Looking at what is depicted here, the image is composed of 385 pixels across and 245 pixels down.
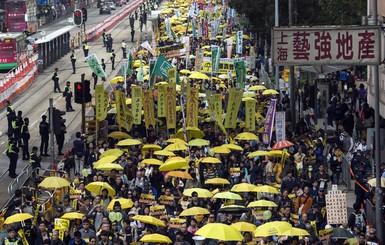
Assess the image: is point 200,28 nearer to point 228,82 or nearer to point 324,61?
point 228,82

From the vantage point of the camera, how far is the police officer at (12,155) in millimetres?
36688

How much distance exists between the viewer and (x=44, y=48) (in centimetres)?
6988

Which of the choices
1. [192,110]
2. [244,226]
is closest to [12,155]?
[192,110]

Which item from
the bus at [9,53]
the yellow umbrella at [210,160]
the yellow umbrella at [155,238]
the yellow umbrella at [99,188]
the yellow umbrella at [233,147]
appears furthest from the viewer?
the bus at [9,53]

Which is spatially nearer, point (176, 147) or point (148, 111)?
point (176, 147)

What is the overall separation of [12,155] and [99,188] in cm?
884

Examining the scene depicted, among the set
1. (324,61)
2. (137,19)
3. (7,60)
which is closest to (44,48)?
(7,60)

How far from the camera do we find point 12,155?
36.8 meters

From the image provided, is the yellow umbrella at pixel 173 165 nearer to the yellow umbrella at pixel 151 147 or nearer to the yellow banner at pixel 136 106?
the yellow umbrella at pixel 151 147

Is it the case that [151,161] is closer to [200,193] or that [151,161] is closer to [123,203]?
[200,193]

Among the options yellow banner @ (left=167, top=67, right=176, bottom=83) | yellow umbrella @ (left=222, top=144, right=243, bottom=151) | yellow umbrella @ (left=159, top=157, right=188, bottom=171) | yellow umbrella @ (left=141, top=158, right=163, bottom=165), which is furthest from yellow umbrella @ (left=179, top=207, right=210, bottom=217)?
yellow banner @ (left=167, top=67, right=176, bottom=83)

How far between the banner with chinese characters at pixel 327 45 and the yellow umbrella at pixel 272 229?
167 inches

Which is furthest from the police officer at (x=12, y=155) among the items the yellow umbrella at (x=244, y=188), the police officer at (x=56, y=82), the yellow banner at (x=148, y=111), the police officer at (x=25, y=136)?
the police officer at (x=56, y=82)

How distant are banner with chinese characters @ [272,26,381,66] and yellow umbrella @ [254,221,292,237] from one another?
167 inches
